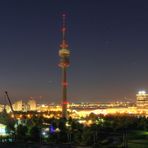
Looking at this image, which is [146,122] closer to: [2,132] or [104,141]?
[2,132]

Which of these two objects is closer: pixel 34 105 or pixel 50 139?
pixel 50 139

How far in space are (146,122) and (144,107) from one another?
105041mm

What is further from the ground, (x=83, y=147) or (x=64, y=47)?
(x=64, y=47)

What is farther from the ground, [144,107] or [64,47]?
[64,47]

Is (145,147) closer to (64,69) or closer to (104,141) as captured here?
(104,141)

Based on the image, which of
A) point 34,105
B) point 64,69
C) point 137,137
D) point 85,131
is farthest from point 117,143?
point 34,105

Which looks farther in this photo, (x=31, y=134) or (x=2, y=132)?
(x=2, y=132)

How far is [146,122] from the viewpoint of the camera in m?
54.6

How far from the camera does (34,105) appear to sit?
598ft

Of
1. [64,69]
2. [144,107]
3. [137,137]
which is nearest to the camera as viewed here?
[137,137]

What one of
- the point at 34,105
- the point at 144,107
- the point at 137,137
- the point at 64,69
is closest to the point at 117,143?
the point at 137,137

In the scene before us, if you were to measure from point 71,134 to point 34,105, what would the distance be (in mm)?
145571

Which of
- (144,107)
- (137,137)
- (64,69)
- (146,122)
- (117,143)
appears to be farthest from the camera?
(144,107)

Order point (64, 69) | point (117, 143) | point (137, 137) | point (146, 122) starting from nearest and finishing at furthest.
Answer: point (117, 143) → point (137, 137) → point (146, 122) → point (64, 69)
